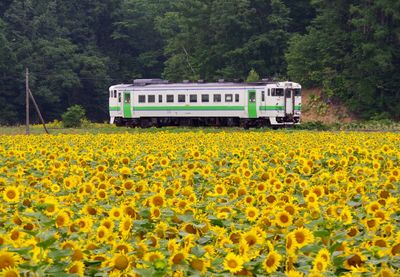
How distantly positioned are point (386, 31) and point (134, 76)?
37356mm

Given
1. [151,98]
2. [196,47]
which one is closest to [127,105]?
[151,98]

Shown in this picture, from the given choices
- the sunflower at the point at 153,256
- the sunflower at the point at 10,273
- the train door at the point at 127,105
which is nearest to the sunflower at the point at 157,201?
the sunflower at the point at 153,256

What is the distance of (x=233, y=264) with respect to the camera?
3.80 m

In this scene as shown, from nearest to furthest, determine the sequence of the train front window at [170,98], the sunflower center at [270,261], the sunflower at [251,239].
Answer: the sunflower center at [270,261], the sunflower at [251,239], the train front window at [170,98]

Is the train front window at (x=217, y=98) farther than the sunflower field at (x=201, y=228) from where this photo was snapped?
Yes

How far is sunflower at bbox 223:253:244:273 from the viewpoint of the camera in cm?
377

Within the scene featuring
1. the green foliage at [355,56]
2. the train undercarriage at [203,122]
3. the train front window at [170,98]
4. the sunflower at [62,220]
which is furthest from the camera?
the green foliage at [355,56]

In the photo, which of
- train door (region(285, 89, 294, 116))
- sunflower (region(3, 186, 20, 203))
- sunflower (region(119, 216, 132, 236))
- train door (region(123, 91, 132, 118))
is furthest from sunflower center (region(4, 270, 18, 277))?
train door (region(123, 91, 132, 118))

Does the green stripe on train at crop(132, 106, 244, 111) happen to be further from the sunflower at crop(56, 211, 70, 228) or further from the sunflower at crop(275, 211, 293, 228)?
the sunflower at crop(56, 211, 70, 228)

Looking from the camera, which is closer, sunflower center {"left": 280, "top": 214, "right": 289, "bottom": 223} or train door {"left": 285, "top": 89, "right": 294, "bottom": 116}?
sunflower center {"left": 280, "top": 214, "right": 289, "bottom": 223}

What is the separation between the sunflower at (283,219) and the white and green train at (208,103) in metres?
35.2

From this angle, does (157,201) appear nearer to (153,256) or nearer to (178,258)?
(153,256)

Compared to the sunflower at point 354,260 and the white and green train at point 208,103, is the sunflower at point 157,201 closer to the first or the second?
the sunflower at point 354,260

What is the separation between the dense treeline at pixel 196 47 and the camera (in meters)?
52.8
